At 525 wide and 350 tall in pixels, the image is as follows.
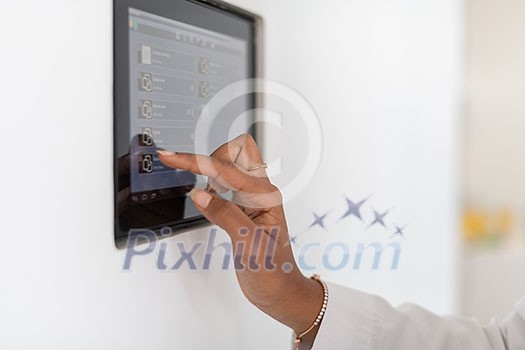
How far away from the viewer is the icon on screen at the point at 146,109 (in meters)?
0.65

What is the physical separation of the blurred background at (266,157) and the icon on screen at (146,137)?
0.05 meters

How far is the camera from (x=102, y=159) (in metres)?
0.60

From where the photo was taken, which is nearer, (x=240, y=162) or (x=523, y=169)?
(x=240, y=162)

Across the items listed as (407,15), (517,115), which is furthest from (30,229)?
(517,115)

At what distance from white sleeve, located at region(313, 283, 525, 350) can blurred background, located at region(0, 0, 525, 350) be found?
0.45ft

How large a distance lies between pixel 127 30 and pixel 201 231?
0.26 m

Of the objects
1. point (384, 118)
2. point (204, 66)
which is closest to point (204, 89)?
point (204, 66)

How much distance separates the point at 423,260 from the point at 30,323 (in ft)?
3.20

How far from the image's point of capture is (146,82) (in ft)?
2.14

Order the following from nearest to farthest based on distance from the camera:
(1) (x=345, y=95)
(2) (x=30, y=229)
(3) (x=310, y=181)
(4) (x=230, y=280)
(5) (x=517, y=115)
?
(2) (x=30, y=229)
(4) (x=230, y=280)
(3) (x=310, y=181)
(1) (x=345, y=95)
(5) (x=517, y=115)

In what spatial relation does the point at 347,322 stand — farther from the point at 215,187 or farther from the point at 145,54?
the point at 145,54

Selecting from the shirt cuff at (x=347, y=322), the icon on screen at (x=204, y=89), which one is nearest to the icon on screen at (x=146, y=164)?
the icon on screen at (x=204, y=89)

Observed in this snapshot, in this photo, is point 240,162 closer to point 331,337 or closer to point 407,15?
point 331,337

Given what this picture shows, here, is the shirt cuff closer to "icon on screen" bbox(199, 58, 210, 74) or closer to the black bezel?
the black bezel
